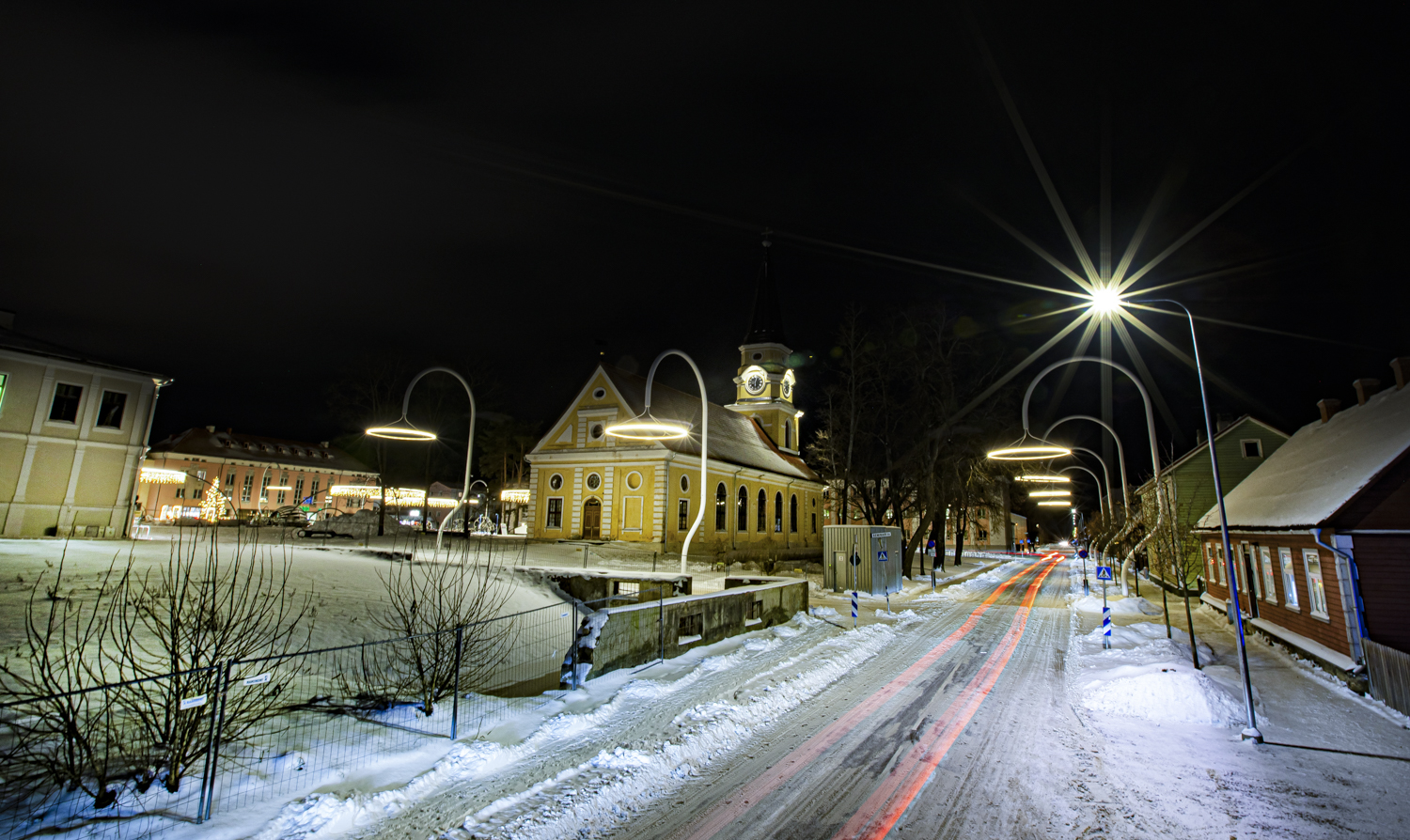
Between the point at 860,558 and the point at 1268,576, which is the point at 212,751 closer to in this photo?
the point at 1268,576

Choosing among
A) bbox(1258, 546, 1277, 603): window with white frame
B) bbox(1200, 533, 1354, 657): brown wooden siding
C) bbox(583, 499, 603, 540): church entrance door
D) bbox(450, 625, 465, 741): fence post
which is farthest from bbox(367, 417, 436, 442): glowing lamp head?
bbox(1258, 546, 1277, 603): window with white frame

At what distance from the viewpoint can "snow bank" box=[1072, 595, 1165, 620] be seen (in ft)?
70.9

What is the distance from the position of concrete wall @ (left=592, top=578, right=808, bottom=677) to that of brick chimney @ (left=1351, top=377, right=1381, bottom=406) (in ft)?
61.0

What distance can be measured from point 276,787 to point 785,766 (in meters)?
5.31

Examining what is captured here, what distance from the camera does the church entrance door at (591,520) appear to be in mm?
37719

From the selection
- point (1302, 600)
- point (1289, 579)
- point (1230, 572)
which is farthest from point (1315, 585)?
point (1230, 572)

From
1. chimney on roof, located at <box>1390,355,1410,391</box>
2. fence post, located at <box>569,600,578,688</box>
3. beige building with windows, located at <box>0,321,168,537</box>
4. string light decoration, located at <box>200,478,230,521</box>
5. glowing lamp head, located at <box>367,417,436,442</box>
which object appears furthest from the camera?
beige building with windows, located at <box>0,321,168,537</box>

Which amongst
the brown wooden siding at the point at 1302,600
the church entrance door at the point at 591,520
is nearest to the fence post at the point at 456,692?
the brown wooden siding at the point at 1302,600

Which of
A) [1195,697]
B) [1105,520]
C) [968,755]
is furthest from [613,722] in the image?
[1105,520]

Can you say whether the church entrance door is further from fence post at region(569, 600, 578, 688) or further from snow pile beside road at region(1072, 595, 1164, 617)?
fence post at region(569, 600, 578, 688)

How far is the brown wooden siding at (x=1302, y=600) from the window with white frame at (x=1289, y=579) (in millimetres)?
94

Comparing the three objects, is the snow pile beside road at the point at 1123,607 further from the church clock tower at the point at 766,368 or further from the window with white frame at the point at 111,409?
the window with white frame at the point at 111,409

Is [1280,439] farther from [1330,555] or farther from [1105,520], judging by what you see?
[1330,555]

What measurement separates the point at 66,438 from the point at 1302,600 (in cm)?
3956
